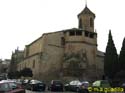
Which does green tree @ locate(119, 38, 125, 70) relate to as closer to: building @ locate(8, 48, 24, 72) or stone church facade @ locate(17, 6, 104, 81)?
stone church facade @ locate(17, 6, 104, 81)

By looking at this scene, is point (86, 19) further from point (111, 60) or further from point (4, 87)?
point (4, 87)

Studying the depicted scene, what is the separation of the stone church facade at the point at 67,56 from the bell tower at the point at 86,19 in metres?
4.46

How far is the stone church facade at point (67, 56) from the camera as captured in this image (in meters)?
57.9

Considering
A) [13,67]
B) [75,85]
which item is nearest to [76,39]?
[75,85]

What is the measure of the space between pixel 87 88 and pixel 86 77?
96.2ft

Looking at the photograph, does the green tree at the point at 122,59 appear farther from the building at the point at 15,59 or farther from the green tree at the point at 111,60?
the building at the point at 15,59

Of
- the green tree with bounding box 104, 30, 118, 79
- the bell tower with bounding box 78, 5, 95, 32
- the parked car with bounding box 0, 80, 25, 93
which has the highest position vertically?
the bell tower with bounding box 78, 5, 95, 32

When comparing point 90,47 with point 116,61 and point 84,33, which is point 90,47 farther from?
point 116,61

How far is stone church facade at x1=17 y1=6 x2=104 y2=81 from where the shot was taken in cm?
5794

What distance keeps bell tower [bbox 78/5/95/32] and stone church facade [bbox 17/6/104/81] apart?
4463 millimetres

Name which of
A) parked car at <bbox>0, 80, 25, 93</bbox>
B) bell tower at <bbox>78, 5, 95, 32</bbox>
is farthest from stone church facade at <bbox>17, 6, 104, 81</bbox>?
parked car at <bbox>0, 80, 25, 93</bbox>

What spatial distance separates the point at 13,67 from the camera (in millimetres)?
89938

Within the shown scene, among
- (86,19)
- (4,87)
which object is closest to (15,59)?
(86,19)

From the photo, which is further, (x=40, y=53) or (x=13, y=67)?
(x=13, y=67)
